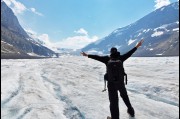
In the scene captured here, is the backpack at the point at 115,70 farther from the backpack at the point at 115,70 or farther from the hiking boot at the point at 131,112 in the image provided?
the hiking boot at the point at 131,112

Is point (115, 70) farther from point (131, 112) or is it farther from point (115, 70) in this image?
point (131, 112)

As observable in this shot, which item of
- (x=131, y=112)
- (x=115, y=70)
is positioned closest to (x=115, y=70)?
→ (x=115, y=70)

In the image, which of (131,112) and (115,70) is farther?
(131,112)

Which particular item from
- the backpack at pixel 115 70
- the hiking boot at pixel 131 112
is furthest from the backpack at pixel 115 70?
the hiking boot at pixel 131 112

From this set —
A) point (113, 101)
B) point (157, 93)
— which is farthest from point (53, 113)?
point (157, 93)

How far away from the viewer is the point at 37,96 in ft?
45.5

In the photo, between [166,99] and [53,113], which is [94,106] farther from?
[166,99]

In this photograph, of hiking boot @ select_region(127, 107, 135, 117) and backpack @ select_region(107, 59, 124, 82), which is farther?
hiking boot @ select_region(127, 107, 135, 117)

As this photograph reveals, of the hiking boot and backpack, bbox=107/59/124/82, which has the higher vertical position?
backpack, bbox=107/59/124/82

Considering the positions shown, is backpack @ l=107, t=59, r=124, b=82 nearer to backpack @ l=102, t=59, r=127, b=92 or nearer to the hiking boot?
backpack @ l=102, t=59, r=127, b=92

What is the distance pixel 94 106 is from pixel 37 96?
3.56m

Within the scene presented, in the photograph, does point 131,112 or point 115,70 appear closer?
point 115,70

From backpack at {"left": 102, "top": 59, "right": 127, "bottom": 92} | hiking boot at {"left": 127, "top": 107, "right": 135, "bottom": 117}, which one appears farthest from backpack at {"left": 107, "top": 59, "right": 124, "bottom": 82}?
hiking boot at {"left": 127, "top": 107, "right": 135, "bottom": 117}

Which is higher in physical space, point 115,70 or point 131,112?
point 115,70
